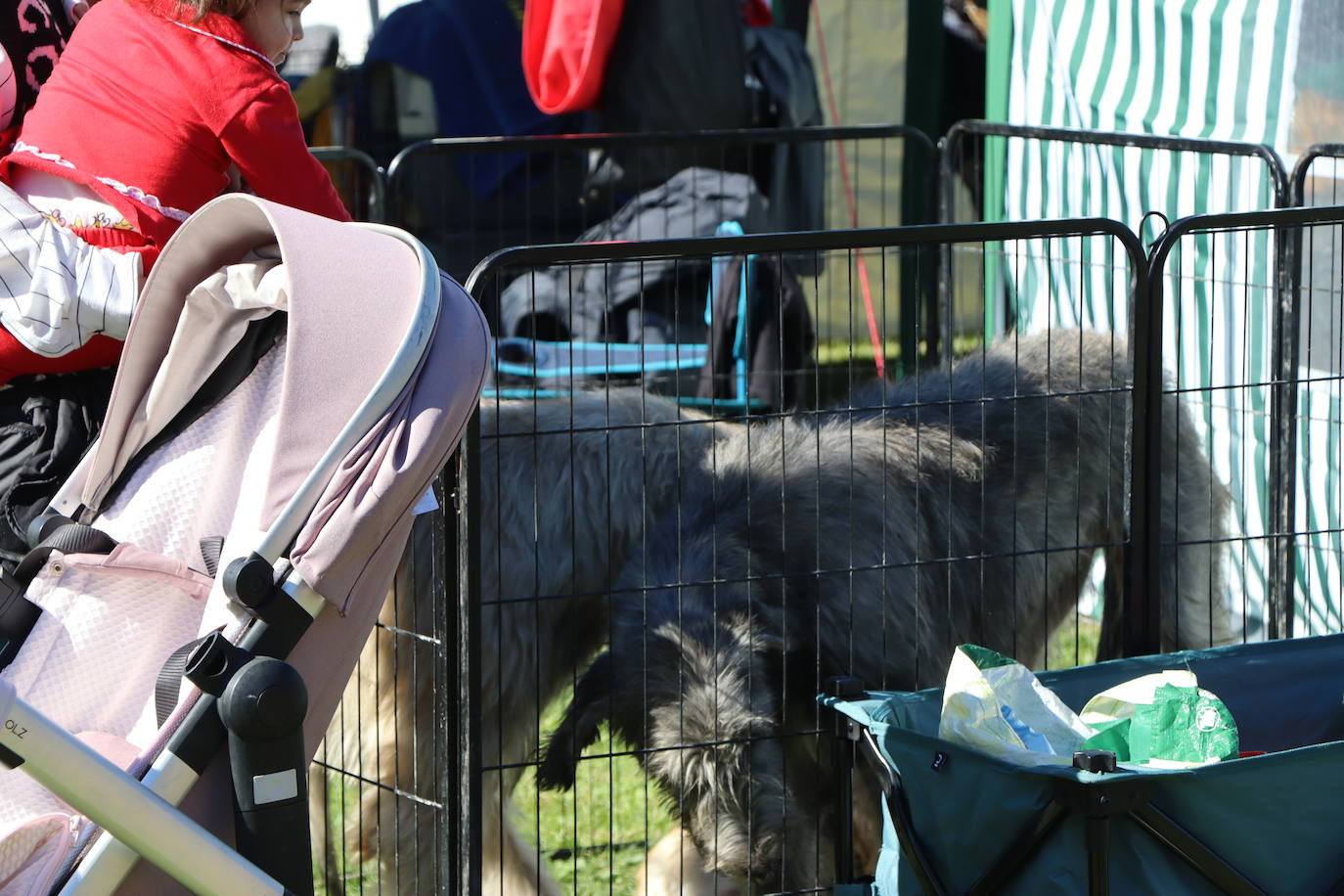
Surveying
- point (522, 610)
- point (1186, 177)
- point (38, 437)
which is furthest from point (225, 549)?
point (1186, 177)

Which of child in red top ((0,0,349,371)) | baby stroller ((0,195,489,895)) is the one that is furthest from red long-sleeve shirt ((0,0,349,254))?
baby stroller ((0,195,489,895))

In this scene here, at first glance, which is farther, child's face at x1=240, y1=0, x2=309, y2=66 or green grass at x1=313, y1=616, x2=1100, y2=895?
green grass at x1=313, y1=616, x2=1100, y2=895

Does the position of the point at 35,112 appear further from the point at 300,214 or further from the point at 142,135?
the point at 300,214

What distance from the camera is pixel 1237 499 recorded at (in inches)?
192

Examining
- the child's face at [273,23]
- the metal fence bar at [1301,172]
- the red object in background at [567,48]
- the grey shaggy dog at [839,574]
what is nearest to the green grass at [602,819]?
the grey shaggy dog at [839,574]

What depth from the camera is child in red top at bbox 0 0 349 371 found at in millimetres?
2807

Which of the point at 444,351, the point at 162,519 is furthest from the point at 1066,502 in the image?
the point at 162,519

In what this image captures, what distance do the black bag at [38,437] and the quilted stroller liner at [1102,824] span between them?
1.52 metres

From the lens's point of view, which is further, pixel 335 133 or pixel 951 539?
pixel 335 133

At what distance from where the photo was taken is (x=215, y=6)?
282 cm

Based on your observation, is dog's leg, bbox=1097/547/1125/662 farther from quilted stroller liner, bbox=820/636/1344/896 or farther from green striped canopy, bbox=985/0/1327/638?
quilted stroller liner, bbox=820/636/1344/896

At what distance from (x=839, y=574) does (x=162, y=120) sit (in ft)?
5.51

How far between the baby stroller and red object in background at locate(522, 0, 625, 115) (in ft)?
17.4

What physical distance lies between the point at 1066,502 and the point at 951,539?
0.41m
